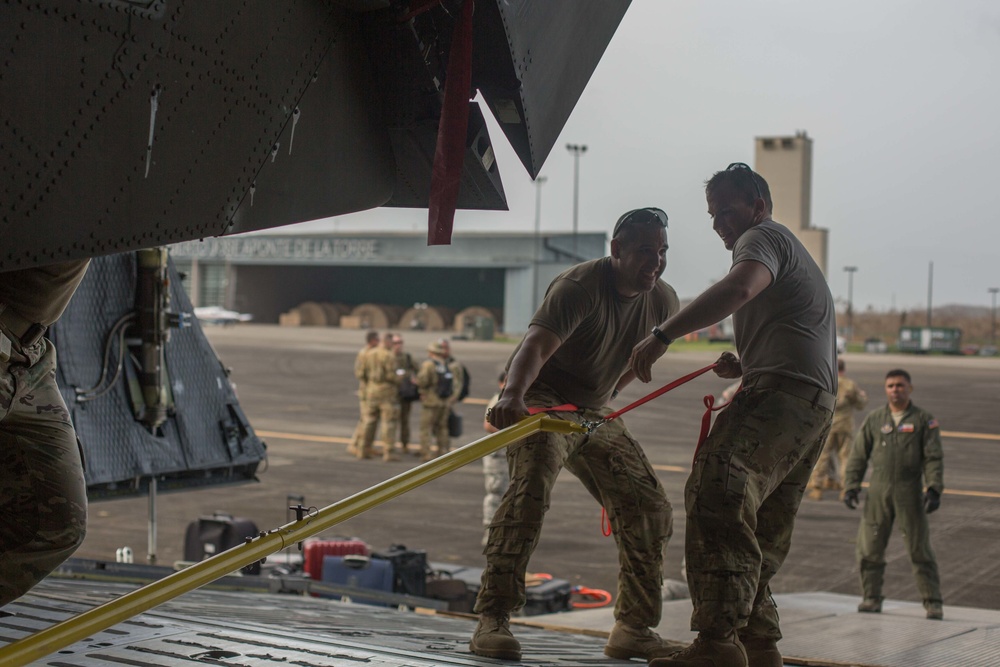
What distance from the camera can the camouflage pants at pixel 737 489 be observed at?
13.1 feet

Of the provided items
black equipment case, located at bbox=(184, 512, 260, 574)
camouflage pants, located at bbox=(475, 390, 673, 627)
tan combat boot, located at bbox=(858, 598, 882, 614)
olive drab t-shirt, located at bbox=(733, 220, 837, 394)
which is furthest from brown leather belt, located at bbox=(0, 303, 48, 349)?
tan combat boot, located at bbox=(858, 598, 882, 614)

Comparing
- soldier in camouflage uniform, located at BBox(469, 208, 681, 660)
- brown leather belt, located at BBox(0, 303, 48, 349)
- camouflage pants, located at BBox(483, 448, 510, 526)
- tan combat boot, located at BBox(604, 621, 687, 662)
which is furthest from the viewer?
camouflage pants, located at BBox(483, 448, 510, 526)

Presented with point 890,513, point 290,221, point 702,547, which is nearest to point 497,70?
point 290,221

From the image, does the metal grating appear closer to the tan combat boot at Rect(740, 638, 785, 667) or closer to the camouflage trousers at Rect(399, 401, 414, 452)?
the tan combat boot at Rect(740, 638, 785, 667)

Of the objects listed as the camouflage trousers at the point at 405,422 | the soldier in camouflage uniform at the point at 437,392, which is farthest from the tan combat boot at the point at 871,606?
the camouflage trousers at the point at 405,422

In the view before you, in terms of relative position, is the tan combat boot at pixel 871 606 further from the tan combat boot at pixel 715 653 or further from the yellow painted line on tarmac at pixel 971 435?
the yellow painted line on tarmac at pixel 971 435

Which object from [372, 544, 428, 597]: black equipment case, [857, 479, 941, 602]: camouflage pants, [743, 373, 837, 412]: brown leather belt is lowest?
[372, 544, 428, 597]: black equipment case

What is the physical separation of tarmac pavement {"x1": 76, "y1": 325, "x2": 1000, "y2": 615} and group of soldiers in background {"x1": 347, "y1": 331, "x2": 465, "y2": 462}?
47cm

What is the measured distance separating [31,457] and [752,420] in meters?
2.54

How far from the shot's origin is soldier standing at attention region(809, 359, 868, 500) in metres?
15.1

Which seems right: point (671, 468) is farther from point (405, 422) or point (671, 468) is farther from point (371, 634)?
point (371, 634)

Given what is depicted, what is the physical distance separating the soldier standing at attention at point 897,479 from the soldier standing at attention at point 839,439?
5.18 metres

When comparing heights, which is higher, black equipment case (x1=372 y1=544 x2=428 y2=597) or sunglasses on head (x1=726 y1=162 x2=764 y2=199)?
sunglasses on head (x1=726 y1=162 x2=764 y2=199)

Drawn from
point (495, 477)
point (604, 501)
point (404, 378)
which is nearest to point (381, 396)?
point (404, 378)
